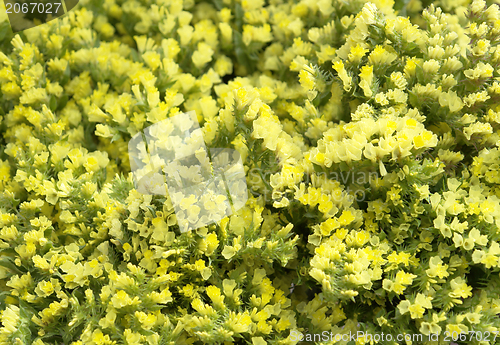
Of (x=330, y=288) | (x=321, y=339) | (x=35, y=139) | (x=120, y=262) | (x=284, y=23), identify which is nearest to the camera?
(x=330, y=288)

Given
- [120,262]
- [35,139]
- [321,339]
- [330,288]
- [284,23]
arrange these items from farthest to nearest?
[284,23]
[35,139]
[120,262]
[321,339]
[330,288]

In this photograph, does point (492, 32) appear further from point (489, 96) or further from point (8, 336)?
point (8, 336)

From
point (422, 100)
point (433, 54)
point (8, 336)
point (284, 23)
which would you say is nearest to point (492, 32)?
point (433, 54)

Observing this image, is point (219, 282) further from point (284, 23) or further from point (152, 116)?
point (284, 23)

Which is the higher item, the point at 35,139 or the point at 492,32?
the point at 492,32

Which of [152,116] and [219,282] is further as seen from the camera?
[152,116]

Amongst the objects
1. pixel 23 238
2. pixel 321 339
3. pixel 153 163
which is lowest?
pixel 321 339
